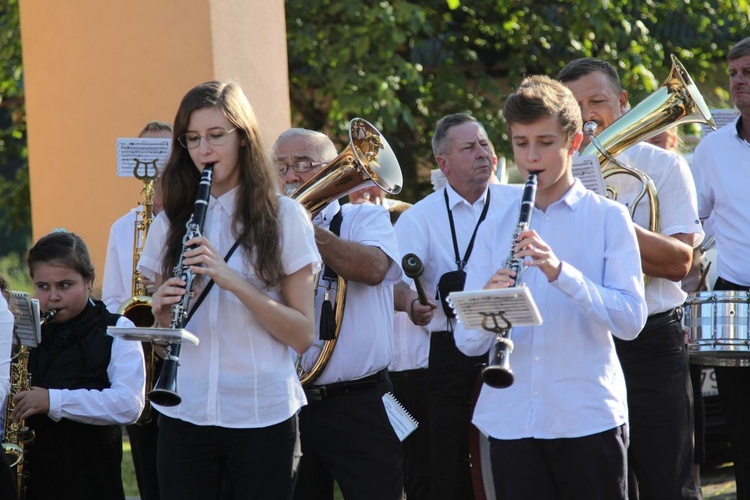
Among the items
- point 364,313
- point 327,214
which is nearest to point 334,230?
point 327,214

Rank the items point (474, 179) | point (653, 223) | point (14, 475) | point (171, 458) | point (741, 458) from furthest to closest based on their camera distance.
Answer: point (474, 179)
point (741, 458)
point (653, 223)
point (14, 475)
point (171, 458)

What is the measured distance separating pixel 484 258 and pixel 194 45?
4.13m

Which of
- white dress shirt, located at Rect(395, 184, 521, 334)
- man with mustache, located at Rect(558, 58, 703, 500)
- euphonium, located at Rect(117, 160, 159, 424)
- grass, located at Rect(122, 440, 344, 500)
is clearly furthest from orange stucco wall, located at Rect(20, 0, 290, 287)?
man with mustache, located at Rect(558, 58, 703, 500)

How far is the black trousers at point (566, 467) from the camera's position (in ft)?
11.9

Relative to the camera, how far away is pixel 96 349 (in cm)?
479

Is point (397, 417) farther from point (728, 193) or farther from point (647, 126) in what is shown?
point (728, 193)

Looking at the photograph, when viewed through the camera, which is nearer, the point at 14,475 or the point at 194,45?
the point at 14,475

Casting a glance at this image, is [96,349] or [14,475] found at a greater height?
[96,349]

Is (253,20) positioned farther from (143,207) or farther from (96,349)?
(96,349)

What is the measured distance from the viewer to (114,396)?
4.65 meters

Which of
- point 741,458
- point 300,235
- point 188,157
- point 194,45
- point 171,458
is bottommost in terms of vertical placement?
point 741,458

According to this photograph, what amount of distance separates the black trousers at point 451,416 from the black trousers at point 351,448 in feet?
1.44

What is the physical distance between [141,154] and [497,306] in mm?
2730

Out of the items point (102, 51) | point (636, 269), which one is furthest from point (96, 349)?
point (102, 51)
